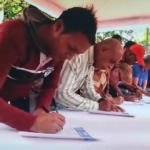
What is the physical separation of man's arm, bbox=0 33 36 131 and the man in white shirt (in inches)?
25.0

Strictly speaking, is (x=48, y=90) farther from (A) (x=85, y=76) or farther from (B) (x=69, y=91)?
(A) (x=85, y=76)

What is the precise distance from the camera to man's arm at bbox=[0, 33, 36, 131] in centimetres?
86

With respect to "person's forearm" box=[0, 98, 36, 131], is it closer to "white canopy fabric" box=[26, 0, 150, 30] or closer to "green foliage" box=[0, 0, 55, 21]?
"white canopy fabric" box=[26, 0, 150, 30]

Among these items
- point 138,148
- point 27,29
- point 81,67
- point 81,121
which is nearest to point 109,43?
point 81,67

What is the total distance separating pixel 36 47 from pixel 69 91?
1.94 feet

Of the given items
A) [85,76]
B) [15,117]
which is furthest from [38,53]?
[85,76]

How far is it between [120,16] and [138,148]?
Result: 3363mm

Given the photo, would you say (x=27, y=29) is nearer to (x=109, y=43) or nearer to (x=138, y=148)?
(x=138, y=148)

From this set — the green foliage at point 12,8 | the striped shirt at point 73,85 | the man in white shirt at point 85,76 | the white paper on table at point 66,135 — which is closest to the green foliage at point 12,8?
the green foliage at point 12,8

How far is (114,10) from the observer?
3822 millimetres

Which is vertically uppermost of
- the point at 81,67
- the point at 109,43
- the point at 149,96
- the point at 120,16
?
the point at 120,16

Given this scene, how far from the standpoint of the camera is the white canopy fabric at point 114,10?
3395 mm

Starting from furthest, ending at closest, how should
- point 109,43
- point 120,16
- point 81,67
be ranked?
point 120,16 < point 109,43 < point 81,67

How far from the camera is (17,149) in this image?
2.54 ft
